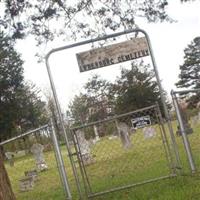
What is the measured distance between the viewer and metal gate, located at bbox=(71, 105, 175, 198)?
9.64 meters

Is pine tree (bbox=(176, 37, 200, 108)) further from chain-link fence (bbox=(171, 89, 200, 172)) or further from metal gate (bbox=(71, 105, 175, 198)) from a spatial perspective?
metal gate (bbox=(71, 105, 175, 198))

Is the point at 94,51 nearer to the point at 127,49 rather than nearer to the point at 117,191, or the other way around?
the point at 127,49

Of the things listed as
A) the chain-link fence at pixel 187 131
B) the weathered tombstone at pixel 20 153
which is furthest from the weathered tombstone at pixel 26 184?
the chain-link fence at pixel 187 131

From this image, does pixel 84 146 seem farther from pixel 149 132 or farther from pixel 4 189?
pixel 4 189

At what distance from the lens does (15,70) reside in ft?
196

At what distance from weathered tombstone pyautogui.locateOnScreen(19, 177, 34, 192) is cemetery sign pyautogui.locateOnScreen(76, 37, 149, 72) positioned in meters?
5.03

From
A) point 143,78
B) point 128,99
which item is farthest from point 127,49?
point 143,78

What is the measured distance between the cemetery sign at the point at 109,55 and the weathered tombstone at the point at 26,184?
16.5 feet

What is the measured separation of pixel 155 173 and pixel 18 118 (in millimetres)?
48227

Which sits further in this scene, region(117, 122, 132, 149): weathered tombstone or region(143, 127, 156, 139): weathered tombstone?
region(117, 122, 132, 149): weathered tombstone

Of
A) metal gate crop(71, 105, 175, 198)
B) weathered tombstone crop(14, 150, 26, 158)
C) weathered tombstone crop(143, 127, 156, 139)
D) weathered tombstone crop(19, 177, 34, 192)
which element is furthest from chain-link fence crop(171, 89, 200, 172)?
weathered tombstone crop(19, 177, 34, 192)

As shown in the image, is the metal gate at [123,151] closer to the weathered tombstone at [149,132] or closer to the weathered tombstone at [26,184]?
the weathered tombstone at [149,132]

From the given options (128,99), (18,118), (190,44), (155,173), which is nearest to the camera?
(155,173)

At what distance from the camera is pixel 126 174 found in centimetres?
1226
